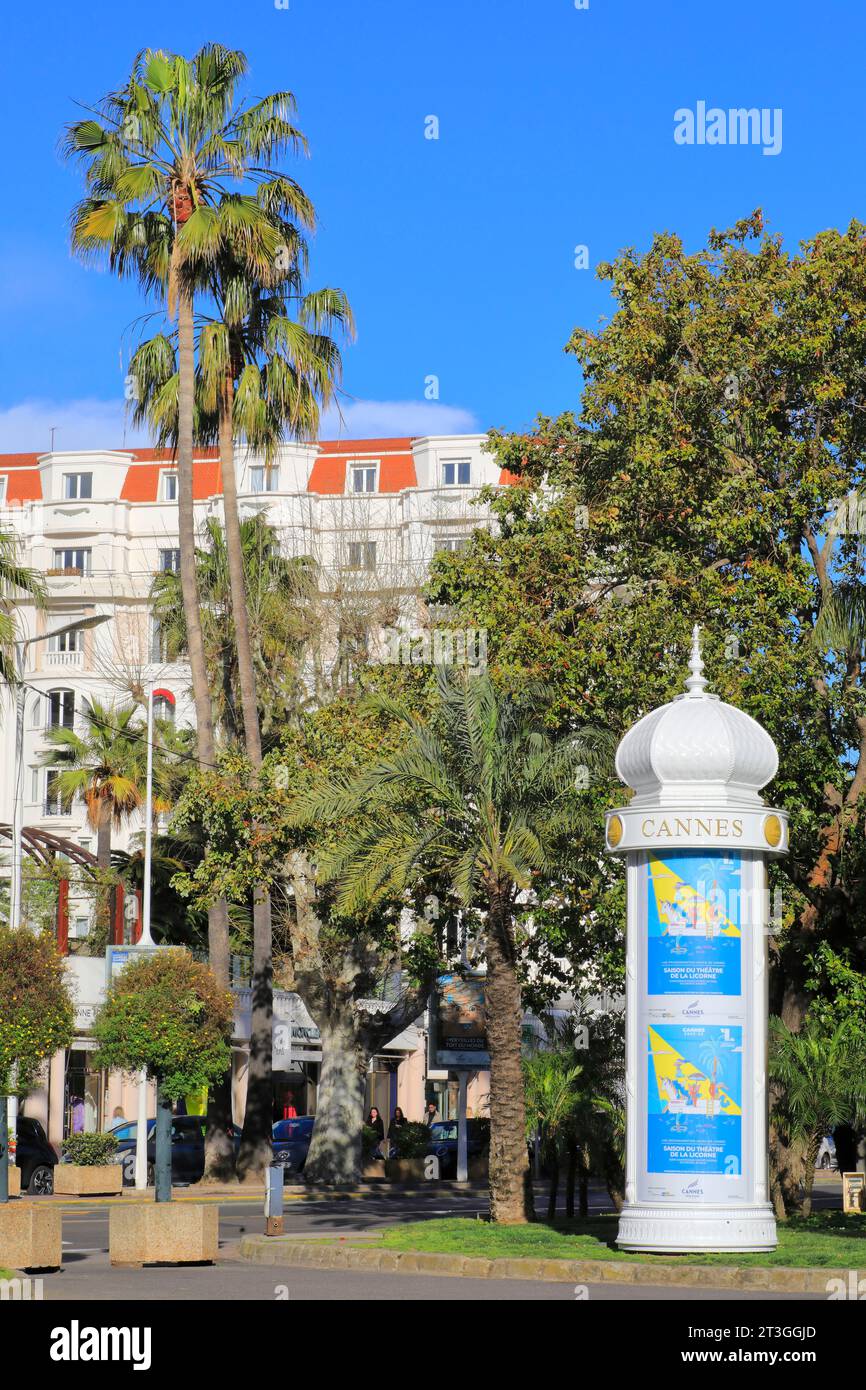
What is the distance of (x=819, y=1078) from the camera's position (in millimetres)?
23922

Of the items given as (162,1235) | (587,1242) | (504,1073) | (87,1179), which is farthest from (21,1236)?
(87,1179)

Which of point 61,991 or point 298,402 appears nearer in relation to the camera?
point 61,991

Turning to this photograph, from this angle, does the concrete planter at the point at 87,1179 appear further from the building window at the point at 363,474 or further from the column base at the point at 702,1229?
the building window at the point at 363,474

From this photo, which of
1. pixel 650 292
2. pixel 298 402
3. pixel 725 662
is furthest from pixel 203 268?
pixel 725 662

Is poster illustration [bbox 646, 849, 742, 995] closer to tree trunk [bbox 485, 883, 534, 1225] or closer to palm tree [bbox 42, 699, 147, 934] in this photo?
tree trunk [bbox 485, 883, 534, 1225]

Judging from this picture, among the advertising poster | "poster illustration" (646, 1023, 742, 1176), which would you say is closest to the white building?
the advertising poster

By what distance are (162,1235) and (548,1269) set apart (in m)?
4.00

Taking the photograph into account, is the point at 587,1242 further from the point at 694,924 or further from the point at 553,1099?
the point at 553,1099

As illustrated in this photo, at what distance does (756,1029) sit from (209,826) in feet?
39.0

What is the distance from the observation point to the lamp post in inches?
731

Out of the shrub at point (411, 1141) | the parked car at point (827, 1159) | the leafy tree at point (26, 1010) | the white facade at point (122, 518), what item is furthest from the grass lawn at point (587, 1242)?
the white facade at point (122, 518)

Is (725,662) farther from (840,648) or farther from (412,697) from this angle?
(412,697)

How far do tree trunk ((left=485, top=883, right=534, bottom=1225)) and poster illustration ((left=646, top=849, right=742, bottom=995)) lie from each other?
5.07m

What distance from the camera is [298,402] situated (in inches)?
1382
